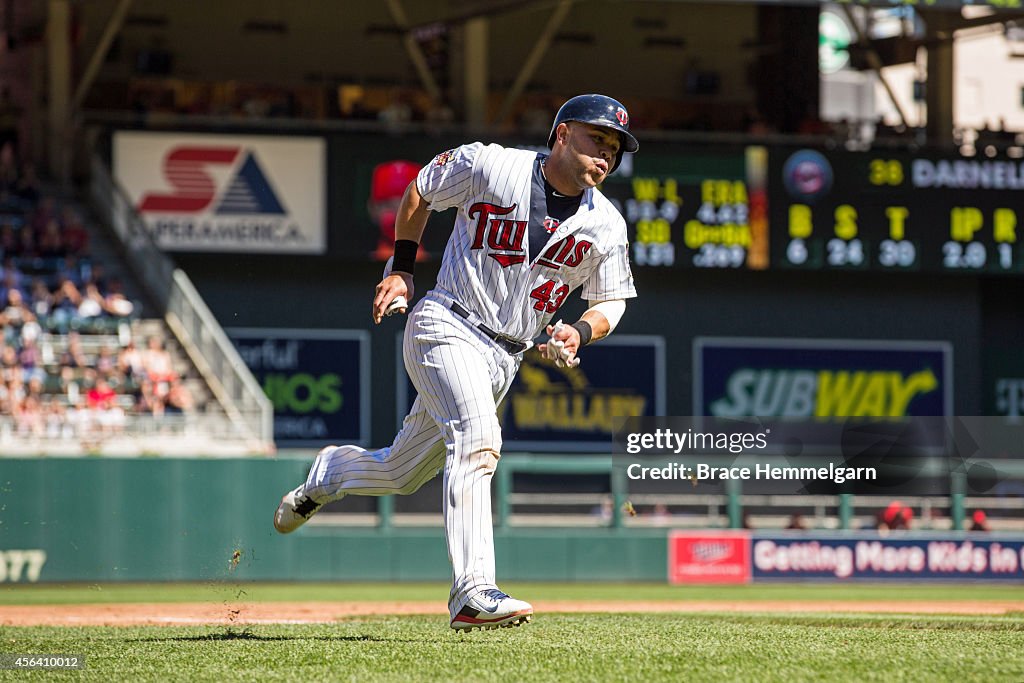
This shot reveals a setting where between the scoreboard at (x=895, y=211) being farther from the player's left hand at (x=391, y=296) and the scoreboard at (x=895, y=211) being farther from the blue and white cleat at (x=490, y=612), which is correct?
the blue and white cleat at (x=490, y=612)

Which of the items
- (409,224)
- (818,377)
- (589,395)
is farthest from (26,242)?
(409,224)

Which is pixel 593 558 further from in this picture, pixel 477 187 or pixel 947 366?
pixel 477 187

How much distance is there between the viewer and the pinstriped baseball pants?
5070 mm

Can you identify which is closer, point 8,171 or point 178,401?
point 178,401

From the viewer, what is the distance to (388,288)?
Result: 5285mm

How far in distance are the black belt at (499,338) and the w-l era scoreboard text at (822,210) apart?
12975 millimetres

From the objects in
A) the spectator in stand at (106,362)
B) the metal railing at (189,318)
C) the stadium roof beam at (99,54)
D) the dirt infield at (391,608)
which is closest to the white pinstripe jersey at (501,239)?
the dirt infield at (391,608)

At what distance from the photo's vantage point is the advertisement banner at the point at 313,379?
19625 millimetres

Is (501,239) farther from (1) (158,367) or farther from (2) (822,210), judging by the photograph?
(2) (822,210)

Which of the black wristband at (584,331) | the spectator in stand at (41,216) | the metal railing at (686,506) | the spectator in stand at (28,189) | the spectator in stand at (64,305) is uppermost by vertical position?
the spectator in stand at (28,189)

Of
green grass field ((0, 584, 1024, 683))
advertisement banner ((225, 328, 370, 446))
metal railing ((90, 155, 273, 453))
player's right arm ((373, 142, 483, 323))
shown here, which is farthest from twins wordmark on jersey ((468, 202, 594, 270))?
advertisement banner ((225, 328, 370, 446))

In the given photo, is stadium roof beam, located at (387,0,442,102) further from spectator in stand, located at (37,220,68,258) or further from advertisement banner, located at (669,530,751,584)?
advertisement banner, located at (669,530,751,584)

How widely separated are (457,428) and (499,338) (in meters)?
0.38

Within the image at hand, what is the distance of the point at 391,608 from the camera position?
34.9ft
